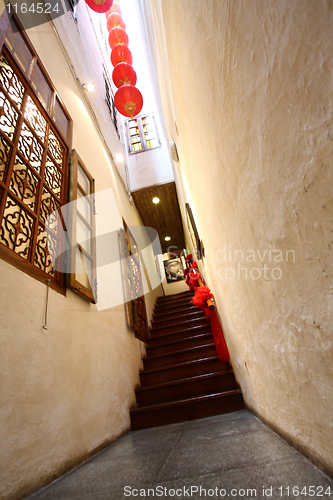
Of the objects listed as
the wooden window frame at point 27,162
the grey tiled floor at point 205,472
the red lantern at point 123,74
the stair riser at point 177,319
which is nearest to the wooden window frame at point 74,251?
the wooden window frame at point 27,162

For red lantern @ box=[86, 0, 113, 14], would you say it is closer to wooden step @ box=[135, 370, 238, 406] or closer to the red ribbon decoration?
the red ribbon decoration

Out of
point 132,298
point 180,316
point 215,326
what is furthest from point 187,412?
point 180,316

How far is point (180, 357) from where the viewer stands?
3.38m

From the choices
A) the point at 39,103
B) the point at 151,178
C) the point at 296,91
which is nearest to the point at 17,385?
the point at 296,91

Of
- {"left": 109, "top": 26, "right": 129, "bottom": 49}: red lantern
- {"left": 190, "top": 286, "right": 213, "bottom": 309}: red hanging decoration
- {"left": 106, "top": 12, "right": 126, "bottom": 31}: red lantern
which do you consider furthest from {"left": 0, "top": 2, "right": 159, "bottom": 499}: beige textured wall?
{"left": 106, "top": 12, "right": 126, "bottom": 31}: red lantern

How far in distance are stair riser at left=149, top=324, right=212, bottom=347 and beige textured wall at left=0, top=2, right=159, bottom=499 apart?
139 cm

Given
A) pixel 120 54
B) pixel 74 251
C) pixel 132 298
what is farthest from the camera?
pixel 120 54

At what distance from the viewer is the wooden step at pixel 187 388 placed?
269cm

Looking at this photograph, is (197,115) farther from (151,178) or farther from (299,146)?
(151,178)

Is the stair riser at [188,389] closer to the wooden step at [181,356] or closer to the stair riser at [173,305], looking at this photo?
the wooden step at [181,356]

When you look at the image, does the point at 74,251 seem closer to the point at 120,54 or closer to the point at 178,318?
the point at 178,318

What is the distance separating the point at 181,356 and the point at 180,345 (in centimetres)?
38

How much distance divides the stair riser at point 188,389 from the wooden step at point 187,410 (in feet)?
0.92

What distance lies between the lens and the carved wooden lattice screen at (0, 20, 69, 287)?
1.43 meters
